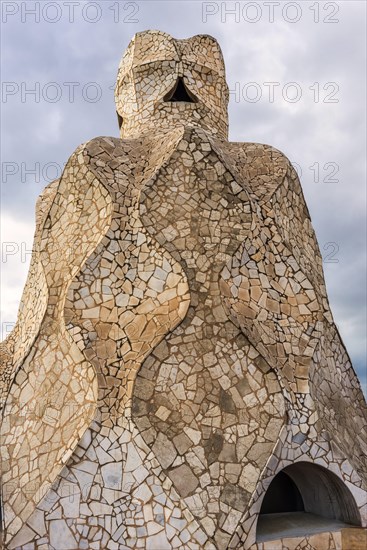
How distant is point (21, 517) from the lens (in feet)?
16.5

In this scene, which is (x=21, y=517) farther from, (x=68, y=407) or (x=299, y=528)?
(x=299, y=528)

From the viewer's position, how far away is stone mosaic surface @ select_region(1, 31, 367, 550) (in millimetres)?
4961

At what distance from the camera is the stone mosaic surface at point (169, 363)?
4961mm

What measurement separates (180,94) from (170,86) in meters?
0.37

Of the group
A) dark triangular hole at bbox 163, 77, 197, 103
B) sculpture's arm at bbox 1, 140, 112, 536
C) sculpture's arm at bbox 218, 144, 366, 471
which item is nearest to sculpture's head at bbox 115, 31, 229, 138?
dark triangular hole at bbox 163, 77, 197, 103

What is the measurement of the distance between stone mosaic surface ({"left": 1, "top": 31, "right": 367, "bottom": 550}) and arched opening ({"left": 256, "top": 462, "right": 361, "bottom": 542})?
0.19 metres

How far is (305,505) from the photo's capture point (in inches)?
250

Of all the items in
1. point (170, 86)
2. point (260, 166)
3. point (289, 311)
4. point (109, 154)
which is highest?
point (170, 86)

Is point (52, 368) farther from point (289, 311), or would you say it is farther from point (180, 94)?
point (180, 94)

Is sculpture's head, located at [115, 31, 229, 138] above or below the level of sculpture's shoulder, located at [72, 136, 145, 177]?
above

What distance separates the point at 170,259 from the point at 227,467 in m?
2.44

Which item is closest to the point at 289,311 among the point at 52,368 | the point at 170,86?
the point at 52,368

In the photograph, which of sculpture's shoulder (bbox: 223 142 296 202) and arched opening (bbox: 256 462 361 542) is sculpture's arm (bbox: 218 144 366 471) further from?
arched opening (bbox: 256 462 361 542)

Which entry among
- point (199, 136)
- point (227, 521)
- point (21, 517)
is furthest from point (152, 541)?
point (199, 136)
